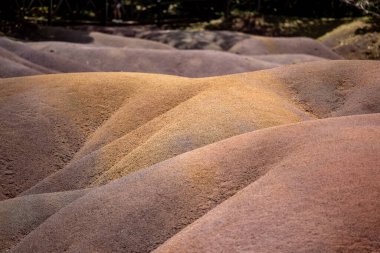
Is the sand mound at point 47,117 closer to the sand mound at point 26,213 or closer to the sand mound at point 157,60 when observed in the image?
the sand mound at point 26,213

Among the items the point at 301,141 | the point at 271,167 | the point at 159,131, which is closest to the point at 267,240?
the point at 271,167

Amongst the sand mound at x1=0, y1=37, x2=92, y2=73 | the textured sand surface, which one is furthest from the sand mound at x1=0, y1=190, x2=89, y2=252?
the sand mound at x1=0, y1=37, x2=92, y2=73

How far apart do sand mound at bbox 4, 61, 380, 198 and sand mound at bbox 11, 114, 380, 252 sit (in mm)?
1097

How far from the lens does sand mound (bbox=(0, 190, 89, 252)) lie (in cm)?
454

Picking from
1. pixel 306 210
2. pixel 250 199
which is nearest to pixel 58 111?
pixel 250 199

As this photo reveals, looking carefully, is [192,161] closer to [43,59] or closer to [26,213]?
[26,213]

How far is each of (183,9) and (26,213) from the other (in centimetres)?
2074

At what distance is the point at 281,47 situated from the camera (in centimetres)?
1806

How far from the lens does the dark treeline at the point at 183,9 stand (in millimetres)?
23156

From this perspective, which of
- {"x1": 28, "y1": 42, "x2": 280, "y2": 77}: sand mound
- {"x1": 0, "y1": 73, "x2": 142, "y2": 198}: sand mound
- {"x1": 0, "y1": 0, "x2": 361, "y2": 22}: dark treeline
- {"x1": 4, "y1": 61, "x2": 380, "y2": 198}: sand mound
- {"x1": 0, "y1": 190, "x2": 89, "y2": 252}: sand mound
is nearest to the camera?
{"x1": 0, "y1": 190, "x2": 89, "y2": 252}: sand mound

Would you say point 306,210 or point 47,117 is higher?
point 306,210

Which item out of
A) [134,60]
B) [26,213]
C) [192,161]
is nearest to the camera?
[192,161]

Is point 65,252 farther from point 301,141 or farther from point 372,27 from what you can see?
point 372,27

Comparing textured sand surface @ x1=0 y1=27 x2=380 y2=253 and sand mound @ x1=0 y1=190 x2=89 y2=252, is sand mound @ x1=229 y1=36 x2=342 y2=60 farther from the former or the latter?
sand mound @ x1=0 y1=190 x2=89 y2=252
